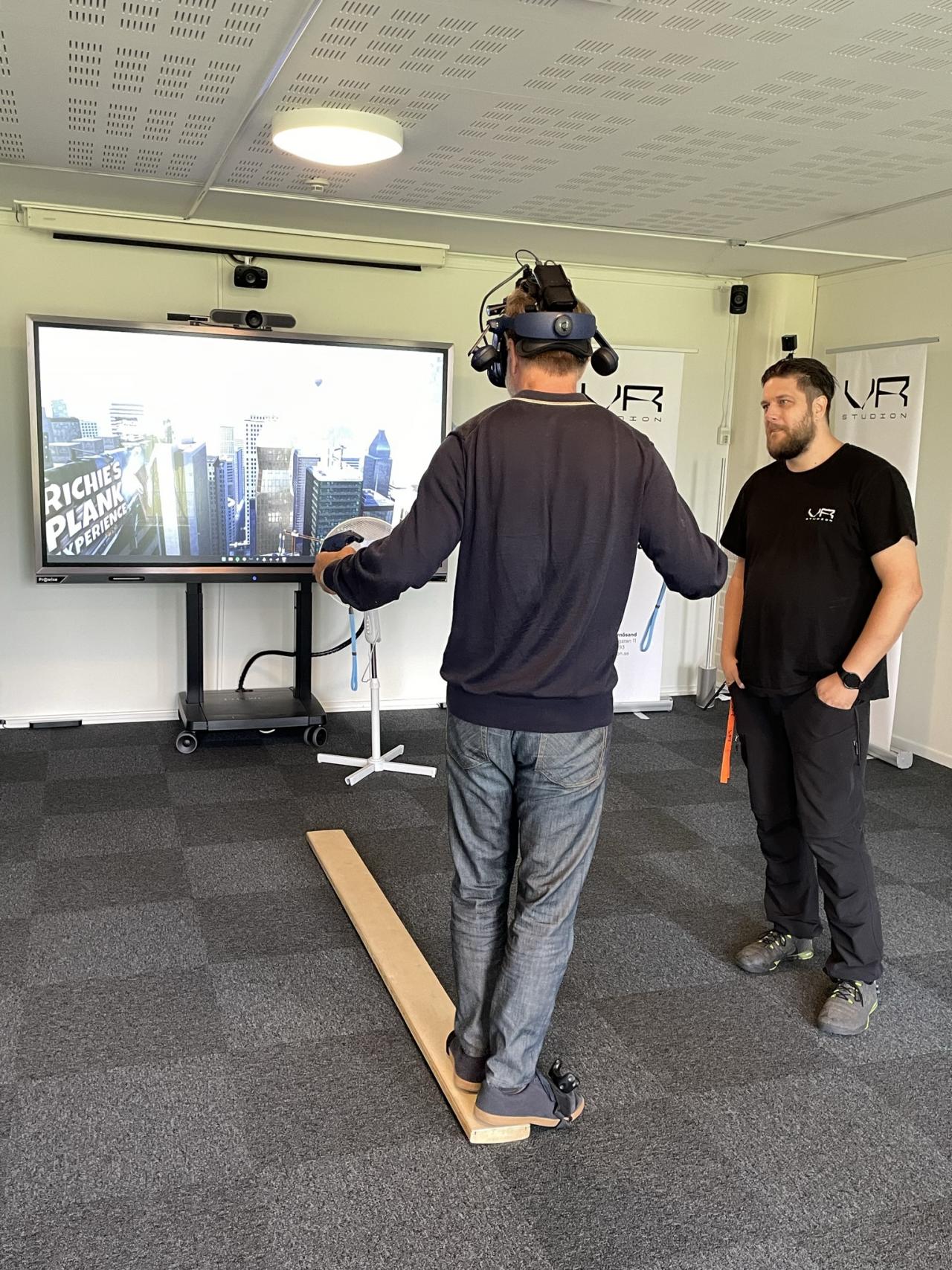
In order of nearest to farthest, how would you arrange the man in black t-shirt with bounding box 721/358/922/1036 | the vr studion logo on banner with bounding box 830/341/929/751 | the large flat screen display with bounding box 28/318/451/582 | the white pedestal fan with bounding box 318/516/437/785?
the man in black t-shirt with bounding box 721/358/922/1036 → the white pedestal fan with bounding box 318/516/437/785 → the large flat screen display with bounding box 28/318/451/582 → the vr studion logo on banner with bounding box 830/341/929/751

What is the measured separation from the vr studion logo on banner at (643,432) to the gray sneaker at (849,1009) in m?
3.11

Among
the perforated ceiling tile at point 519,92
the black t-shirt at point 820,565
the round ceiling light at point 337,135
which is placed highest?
the perforated ceiling tile at point 519,92

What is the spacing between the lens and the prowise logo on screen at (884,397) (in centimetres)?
508

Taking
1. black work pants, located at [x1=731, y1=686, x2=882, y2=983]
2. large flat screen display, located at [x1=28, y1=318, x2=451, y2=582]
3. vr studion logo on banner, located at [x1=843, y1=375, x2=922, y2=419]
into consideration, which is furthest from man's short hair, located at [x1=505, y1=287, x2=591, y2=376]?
vr studion logo on banner, located at [x1=843, y1=375, x2=922, y2=419]

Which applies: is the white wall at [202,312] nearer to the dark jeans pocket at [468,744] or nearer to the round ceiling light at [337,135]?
the round ceiling light at [337,135]

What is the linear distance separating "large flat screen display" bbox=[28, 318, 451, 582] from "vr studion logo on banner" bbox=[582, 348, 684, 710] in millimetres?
1132

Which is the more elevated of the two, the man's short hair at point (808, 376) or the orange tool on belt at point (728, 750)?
the man's short hair at point (808, 376)

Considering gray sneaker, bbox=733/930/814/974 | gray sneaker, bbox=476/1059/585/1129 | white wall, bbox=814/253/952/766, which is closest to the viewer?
gray sneaker, bbox=476/1059/585/1129

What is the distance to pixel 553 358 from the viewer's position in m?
1.98

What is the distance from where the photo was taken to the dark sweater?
194cm

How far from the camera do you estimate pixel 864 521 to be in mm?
2631

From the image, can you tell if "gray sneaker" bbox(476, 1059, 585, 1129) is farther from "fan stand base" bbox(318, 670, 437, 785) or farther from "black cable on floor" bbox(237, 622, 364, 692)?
"black cable on floor" bbox(237, 622, 364, 692)

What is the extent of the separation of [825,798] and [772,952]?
1.91 ft

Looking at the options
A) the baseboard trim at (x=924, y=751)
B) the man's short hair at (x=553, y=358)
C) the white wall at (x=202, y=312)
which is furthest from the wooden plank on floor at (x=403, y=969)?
the baseboard trim at (x=924, y=751)
